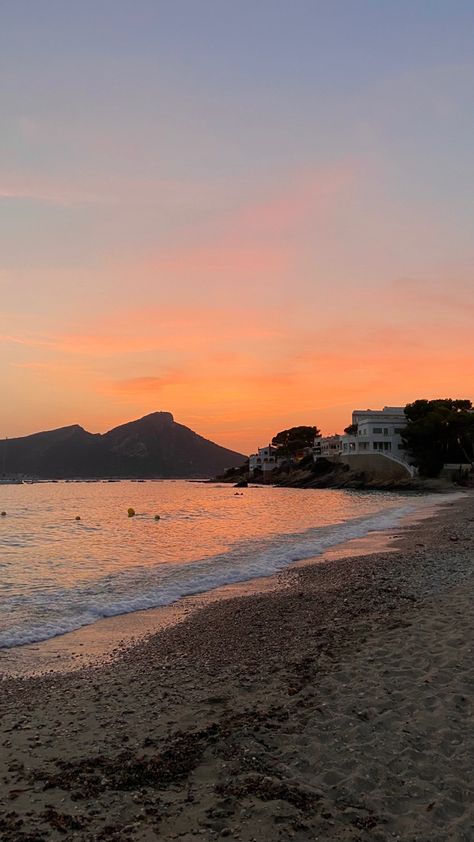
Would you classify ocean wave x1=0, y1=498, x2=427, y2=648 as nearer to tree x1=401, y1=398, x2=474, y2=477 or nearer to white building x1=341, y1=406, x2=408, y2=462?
tree x1=401, y1=398, x2=474, y2=477

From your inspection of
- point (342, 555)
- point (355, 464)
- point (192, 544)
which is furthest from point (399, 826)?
point (355, 464)

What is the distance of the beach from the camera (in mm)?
4293

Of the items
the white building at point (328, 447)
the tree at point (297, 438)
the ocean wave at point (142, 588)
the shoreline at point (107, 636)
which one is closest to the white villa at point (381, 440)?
the white building at point (328, 447)

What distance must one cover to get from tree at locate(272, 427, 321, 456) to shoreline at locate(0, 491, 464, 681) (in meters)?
156

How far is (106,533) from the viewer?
33250 mm

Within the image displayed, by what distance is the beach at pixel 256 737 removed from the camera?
14.1 ft

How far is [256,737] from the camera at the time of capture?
5.61 meters

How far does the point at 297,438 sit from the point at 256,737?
16947 centimetres

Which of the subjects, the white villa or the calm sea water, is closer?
the calm sea water

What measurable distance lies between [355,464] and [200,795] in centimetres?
10553

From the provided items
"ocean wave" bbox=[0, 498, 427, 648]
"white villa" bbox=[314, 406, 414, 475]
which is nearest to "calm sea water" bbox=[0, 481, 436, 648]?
"ocean wave" bbox=[0, 498, 427, 648]

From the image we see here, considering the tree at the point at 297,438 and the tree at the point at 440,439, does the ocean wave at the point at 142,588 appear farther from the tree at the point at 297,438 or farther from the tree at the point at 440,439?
the tree at the point at 297,438

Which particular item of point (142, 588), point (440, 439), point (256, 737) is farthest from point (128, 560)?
point (440, 439)

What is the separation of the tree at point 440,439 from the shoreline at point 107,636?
246 feet
